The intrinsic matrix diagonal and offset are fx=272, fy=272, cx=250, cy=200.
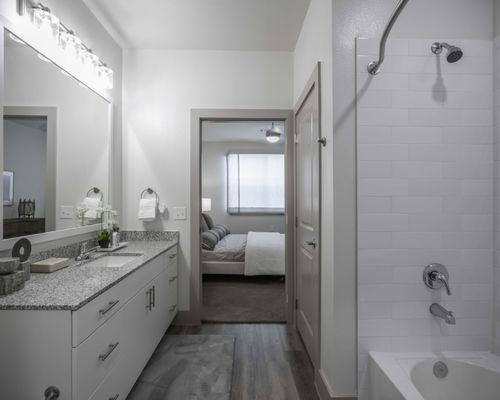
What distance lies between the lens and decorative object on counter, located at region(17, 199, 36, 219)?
4.85ft

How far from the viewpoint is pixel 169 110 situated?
2594mm

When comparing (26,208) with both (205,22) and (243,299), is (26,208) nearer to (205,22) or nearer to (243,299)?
(205,22)

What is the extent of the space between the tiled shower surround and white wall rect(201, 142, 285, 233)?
472 cm

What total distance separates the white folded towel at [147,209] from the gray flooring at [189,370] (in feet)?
3.51

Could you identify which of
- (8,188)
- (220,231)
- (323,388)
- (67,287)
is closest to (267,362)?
(323,388)

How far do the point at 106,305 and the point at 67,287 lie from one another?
0.19 metres

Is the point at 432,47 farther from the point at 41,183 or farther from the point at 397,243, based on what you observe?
the point at 41,183

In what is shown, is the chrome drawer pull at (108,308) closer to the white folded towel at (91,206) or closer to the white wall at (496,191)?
the white folded towel at (91,206)

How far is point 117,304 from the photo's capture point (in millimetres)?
1416

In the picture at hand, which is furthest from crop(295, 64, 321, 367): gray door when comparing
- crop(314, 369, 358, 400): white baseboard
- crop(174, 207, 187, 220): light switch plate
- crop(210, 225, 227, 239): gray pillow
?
crop(210, 225, 227, 239): gray pillow

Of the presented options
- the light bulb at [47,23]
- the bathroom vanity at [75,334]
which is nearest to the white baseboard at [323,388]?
the bathroom vanity at [75,334]

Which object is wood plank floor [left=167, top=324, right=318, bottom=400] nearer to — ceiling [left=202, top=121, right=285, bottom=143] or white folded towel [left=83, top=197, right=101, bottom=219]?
white folded towel [left=83, top=197, right=101, bottom=219]

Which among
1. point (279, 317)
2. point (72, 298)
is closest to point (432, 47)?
point (72, 298)

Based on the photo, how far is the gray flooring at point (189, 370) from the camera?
5.60 feet
